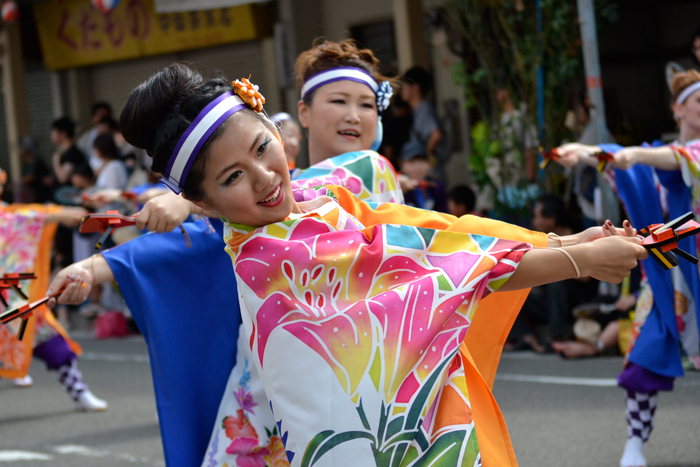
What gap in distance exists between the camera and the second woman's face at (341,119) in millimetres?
3199

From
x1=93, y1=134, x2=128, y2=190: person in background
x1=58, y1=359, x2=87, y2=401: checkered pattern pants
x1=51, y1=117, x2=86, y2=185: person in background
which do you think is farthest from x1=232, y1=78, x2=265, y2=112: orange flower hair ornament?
x1=51, y1=117, x2=86, y2=185: person in background

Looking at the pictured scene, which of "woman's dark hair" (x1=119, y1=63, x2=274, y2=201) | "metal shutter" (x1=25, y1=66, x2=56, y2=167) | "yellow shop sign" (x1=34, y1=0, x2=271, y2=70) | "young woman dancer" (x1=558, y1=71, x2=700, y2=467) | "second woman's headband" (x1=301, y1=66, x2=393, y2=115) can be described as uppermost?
"yellow shop sign" (x1=34, y1=0, x2=271, y2=70)

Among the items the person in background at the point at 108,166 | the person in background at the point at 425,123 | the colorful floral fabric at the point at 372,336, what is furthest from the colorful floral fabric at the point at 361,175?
the person in background at the point at 108,166

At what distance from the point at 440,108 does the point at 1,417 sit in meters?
5.54

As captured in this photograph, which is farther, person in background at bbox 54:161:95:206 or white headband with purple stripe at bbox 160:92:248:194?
person in background at bbox 54:161:95:206

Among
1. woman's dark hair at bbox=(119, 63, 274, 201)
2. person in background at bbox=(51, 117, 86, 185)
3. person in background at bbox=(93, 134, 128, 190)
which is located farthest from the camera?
person in background at bbox=(51, 117, 86, 185)

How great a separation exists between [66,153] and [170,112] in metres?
8.63

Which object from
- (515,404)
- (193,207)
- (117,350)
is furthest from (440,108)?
(193,207)

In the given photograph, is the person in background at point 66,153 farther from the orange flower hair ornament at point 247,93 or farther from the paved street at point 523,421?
the orange flower hair ornament at point 247,93

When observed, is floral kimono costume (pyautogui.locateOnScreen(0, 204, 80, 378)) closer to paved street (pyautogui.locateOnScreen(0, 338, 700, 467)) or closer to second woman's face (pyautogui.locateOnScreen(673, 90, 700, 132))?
paved street (pyautogui.locateOnScreen(0, 338, 700, 467))

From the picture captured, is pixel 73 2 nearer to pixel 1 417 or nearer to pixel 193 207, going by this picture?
pixel 1 417

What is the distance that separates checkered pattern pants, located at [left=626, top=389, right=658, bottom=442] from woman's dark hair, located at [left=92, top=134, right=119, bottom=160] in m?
6.63

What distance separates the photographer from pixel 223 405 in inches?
111

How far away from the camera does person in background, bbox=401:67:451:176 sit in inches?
317
